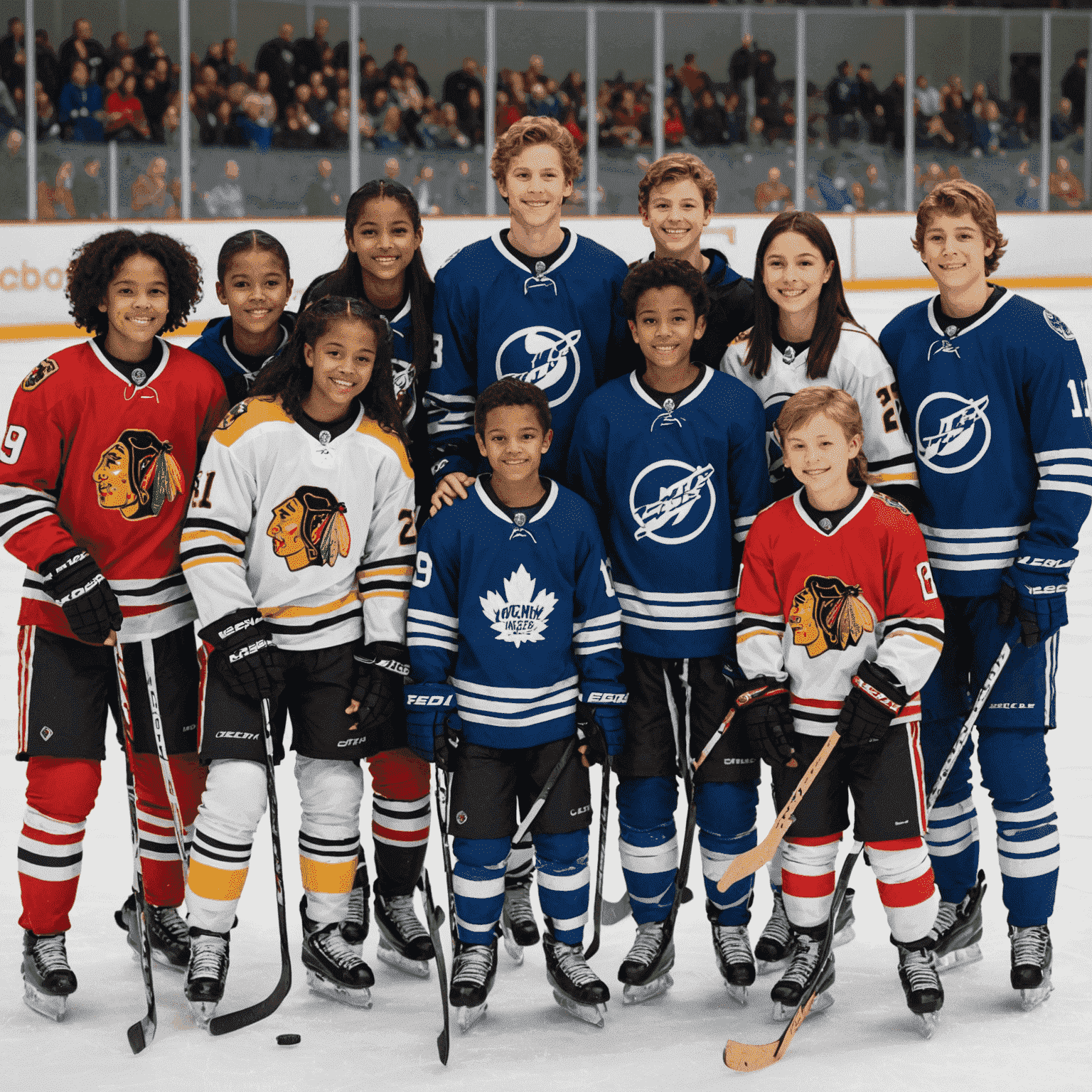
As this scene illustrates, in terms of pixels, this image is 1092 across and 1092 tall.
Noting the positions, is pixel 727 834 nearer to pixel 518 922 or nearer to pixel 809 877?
pixel 809 877

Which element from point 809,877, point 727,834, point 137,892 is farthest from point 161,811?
point 809,877

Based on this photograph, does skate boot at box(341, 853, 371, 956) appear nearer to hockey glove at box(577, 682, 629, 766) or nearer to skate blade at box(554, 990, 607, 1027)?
skate blade at box(554, 990, 607, 1027)

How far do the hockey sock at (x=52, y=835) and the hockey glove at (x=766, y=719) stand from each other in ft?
3.71

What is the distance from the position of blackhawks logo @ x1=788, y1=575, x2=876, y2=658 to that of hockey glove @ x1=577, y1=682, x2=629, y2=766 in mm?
338

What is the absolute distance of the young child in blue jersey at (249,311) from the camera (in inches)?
112

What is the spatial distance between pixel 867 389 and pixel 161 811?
1.48 m

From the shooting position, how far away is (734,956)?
2.72 metres

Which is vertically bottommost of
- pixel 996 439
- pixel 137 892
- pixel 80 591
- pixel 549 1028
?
pixel 549 1028

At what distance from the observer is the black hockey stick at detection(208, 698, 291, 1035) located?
2.56m

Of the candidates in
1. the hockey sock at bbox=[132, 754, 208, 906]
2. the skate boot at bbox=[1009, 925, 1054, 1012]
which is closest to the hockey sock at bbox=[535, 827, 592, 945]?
the hockey sock at bbox=[132, 754, 208, 906]

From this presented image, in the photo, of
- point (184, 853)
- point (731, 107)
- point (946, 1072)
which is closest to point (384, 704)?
point (184, 853)

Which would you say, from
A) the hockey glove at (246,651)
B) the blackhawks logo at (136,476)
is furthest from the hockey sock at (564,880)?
the blackhawks logo at (136,476)

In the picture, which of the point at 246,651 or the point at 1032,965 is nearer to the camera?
the point at 246,651

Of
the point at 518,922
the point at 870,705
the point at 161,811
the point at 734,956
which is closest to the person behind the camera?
the point at 870,705
